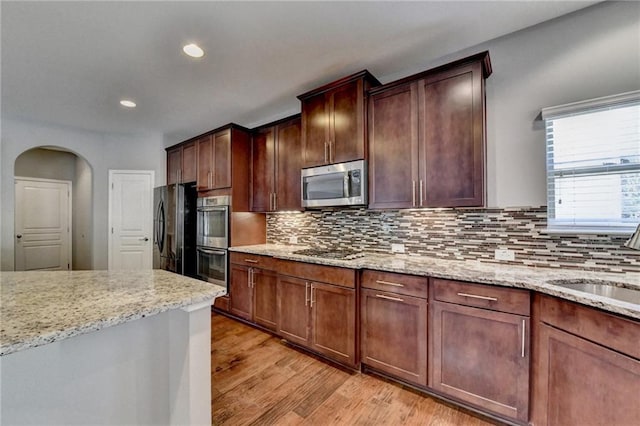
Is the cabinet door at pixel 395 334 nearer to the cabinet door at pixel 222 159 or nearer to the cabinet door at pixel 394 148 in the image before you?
the cabinet door at pixel 394 148

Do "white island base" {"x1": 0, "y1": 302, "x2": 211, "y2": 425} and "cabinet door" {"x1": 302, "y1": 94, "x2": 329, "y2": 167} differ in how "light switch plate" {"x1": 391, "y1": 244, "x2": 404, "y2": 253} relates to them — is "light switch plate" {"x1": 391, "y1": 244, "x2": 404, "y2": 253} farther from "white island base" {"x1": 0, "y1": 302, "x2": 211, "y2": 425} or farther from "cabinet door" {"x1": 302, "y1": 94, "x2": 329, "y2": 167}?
"white island base" {"x1": 0, "y1": 302, "x2": 211, "y2": 425}

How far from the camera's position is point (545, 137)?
6.56 ft

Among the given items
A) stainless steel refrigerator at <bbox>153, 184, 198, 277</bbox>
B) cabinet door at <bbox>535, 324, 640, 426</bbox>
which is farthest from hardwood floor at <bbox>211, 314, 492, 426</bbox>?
stainless steel refrigerator at <bbox>153, 184, 198, 277</bbox>

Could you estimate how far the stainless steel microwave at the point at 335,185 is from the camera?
2.41 m

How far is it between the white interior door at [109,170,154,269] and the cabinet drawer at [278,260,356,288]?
3100mm

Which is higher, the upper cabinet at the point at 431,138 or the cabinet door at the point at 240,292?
the upper cabinet at the point at 431,138

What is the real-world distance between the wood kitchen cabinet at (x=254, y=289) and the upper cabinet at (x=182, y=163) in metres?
1.61

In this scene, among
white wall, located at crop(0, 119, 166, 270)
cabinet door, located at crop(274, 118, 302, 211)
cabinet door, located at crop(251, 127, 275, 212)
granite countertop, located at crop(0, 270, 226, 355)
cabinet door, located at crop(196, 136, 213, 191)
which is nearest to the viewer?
granite countertop, located at crop(0, 270, 226, 355)

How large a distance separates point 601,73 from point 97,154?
619 centimetres

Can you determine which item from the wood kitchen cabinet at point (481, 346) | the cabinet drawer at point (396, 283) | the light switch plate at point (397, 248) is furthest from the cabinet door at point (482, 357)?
the light switch plate at point (397, 248)

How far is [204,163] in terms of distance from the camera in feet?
12.3

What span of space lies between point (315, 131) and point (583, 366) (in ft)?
8.11

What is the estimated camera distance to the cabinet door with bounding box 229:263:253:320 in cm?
307

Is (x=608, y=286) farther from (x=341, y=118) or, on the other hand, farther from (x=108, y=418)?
(x=108, y=418)
